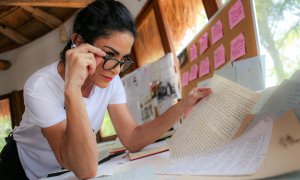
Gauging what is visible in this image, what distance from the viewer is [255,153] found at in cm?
47

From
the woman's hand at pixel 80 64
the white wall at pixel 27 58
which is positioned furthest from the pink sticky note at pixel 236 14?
the white wall at pixel 27 58

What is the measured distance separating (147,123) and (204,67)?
440 millimetres

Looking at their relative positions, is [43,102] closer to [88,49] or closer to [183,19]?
[88,49]

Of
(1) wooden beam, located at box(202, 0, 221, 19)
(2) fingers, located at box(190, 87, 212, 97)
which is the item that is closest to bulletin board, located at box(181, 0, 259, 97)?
(1) wooden beam, located at box(202, 0, 221, 19)

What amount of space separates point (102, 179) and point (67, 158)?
0.16 meters

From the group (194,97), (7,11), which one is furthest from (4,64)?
(194,97)

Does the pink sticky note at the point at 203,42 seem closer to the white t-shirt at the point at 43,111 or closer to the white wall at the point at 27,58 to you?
Answer: the white t-shirt at the point at 43,111

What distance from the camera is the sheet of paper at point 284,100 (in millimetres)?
559

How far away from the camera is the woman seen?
75 cm

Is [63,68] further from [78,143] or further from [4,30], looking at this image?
[4,30]

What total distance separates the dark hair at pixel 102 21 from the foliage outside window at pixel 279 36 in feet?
1.49

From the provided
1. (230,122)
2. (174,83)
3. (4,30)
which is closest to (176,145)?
(230,122)

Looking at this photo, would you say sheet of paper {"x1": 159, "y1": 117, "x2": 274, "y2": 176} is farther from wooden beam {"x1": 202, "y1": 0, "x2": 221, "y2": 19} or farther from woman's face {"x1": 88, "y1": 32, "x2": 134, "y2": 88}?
wooden beam {"x1": 202, "y1": 0, "x2": 221, "y2": 19}

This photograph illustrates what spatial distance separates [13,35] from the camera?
462cm
